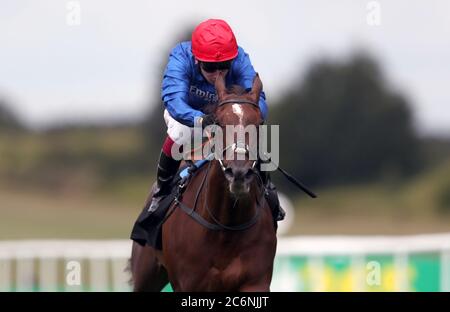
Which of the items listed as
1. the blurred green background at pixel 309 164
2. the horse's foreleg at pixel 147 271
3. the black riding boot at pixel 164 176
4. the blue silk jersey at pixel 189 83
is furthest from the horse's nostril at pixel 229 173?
the blurred green background at pixel 309 164

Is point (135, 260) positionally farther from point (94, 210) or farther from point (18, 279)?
point (94, 210)

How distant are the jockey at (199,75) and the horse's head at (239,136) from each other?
17 centimetres

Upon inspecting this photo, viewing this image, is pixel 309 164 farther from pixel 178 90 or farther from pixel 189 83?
pixel 178 90

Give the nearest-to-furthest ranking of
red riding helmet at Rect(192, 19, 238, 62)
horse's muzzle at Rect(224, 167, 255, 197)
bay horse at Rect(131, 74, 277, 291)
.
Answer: horse's muzzle at Rect(224, 167, 255, 197)
bay horse at Rect(131, 74, 277, 291)
red riding helmet at Rect(192, 19, 238, 62)

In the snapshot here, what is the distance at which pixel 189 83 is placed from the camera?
24.0 feet

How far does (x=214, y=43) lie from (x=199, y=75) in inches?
17.9

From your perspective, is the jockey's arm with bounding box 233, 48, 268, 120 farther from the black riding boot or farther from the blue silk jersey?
the black riding boot

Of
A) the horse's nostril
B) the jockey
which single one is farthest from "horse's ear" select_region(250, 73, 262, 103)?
the horse's nostril

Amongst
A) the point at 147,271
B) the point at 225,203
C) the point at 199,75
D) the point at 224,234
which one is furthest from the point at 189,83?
the point at 147,271

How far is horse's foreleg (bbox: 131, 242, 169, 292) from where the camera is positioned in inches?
327

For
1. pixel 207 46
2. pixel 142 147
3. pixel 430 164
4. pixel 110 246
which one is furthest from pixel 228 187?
pixel 142 147

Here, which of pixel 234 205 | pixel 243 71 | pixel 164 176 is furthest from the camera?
pixel 164 176

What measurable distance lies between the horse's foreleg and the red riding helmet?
186 centimetres

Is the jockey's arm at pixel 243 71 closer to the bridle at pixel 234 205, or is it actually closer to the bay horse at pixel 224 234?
the bay horse at pixel 224 234
